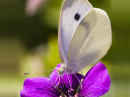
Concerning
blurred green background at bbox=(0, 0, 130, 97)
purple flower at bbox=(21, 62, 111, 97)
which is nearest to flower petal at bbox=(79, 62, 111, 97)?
purple flower at bbox=(21, 62, 111, 97)

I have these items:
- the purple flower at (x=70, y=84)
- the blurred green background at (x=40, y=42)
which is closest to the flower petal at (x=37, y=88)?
the purple flower at (x=70, y=84)

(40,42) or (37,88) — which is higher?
(40,42)

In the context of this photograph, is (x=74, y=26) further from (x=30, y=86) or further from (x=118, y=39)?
(x=118, y=39)

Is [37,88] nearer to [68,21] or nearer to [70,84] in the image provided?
[70,84]

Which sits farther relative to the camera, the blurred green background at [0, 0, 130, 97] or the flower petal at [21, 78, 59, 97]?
the blurred green background at [0, 0, 130, 97]

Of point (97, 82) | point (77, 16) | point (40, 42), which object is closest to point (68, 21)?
point (77, 16)

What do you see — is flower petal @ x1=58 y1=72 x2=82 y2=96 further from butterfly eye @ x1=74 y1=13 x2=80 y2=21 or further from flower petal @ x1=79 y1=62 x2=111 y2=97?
butterfly eye @ x1=74 y1=13 x2=80 y2=21
